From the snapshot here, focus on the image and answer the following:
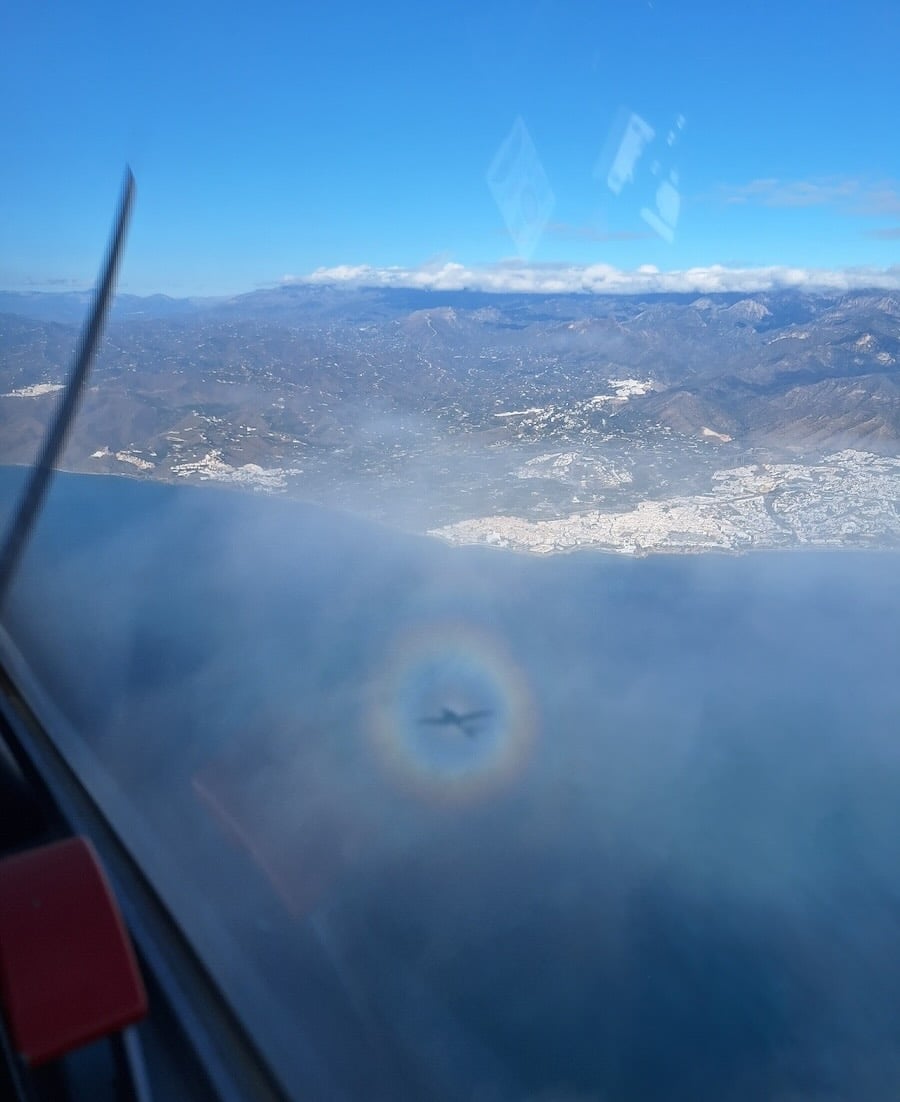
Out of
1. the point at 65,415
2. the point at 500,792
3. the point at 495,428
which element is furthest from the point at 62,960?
the point at 495,428

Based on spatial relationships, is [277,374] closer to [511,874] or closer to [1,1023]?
[511,874]

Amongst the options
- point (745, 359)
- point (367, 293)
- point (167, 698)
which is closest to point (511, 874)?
point (167, 698)

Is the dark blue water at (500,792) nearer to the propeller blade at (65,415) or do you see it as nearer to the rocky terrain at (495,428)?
the propeller blade at (65,415)

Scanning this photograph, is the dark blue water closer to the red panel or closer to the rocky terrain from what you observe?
the red panel

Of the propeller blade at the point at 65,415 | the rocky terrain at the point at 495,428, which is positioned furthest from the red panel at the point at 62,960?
the rocky terrain at the point at 495,428

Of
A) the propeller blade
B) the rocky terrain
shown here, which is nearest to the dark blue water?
the propeller blade

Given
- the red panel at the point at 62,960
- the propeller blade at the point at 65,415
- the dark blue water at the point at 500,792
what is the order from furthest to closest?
the dark blue water at the point at 500,792, the propeller blade at the point at 65,415, the red panel at the point at 62,960

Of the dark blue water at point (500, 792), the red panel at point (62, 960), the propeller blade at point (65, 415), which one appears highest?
the propeller blade at point (65, 415)

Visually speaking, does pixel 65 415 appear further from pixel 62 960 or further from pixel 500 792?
pixel 500 792
